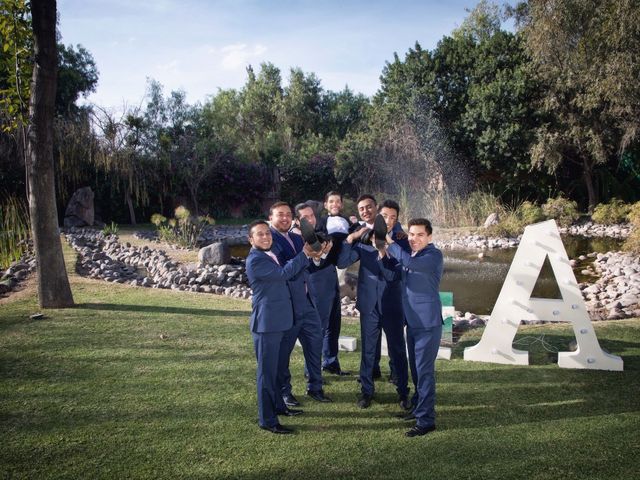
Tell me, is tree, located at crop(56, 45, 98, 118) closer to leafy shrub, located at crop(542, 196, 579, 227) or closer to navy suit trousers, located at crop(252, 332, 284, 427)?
leafy shrub, located at crop(542, 196, 579, 227)

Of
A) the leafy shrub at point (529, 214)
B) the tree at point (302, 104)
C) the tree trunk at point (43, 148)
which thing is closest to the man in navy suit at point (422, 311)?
the tree trunk at point (43, 148)

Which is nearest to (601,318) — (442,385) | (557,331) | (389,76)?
(557,331)

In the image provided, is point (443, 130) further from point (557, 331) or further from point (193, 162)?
point (557, 331)

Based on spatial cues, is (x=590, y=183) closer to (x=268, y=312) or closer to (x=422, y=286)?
(x=422, y=286)

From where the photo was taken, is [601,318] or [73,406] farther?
[601,318]

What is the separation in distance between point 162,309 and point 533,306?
476cm

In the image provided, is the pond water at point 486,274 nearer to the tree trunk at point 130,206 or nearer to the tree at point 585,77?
the tree at point 585,77

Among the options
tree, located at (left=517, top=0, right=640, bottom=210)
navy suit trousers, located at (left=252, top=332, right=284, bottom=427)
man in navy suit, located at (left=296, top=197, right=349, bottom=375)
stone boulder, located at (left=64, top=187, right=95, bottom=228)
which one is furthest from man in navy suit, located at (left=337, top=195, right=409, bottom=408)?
stone boulder, located at (left=64, top=187, right=95, bottom=228)

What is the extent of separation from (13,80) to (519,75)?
642 inches

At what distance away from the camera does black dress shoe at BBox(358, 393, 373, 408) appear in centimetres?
415

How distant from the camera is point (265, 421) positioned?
12.3ft

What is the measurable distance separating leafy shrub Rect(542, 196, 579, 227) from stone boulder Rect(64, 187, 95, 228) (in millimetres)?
15942

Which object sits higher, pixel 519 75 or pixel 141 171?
pixel 519 75

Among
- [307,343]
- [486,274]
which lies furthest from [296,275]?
[486,274]
